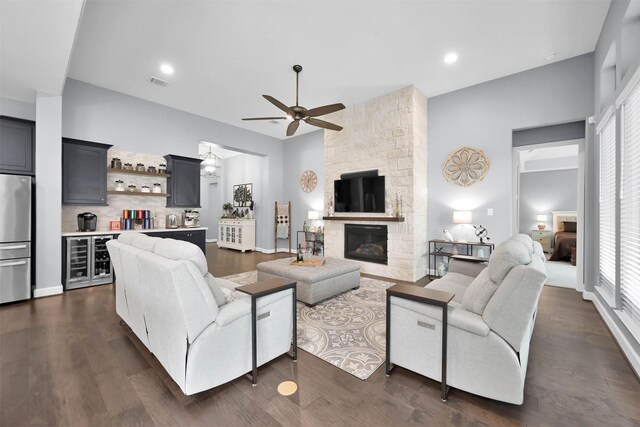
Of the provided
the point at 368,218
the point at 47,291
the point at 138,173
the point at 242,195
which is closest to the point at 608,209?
the point at 368,218

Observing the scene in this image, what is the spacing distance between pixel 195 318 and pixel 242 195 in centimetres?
770

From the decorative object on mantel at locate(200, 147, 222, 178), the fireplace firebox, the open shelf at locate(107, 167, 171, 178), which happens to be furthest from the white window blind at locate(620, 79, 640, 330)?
the decorative object on mantel at locate(200, 147, 222, 178)

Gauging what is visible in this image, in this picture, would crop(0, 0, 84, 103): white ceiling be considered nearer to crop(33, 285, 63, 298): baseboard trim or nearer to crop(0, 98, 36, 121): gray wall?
crop(0, 98, 36, 121): gray wall

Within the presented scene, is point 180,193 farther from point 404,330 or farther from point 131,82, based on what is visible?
point 404,330

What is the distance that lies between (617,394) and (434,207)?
3.59 m

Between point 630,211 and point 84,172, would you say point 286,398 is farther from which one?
point 84,172

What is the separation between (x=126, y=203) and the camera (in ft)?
16.7

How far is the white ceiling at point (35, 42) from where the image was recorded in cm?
227

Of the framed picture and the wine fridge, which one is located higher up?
the framed picture

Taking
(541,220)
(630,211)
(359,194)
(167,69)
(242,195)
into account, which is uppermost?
(167,69)

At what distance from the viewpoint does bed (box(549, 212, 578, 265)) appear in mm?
6121

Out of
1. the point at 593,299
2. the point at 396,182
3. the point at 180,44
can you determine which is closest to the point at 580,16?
the point at 396,182

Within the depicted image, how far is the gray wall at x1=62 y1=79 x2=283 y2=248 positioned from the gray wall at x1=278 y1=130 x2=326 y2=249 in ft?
3.83

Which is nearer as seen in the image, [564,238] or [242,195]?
[564,238]
